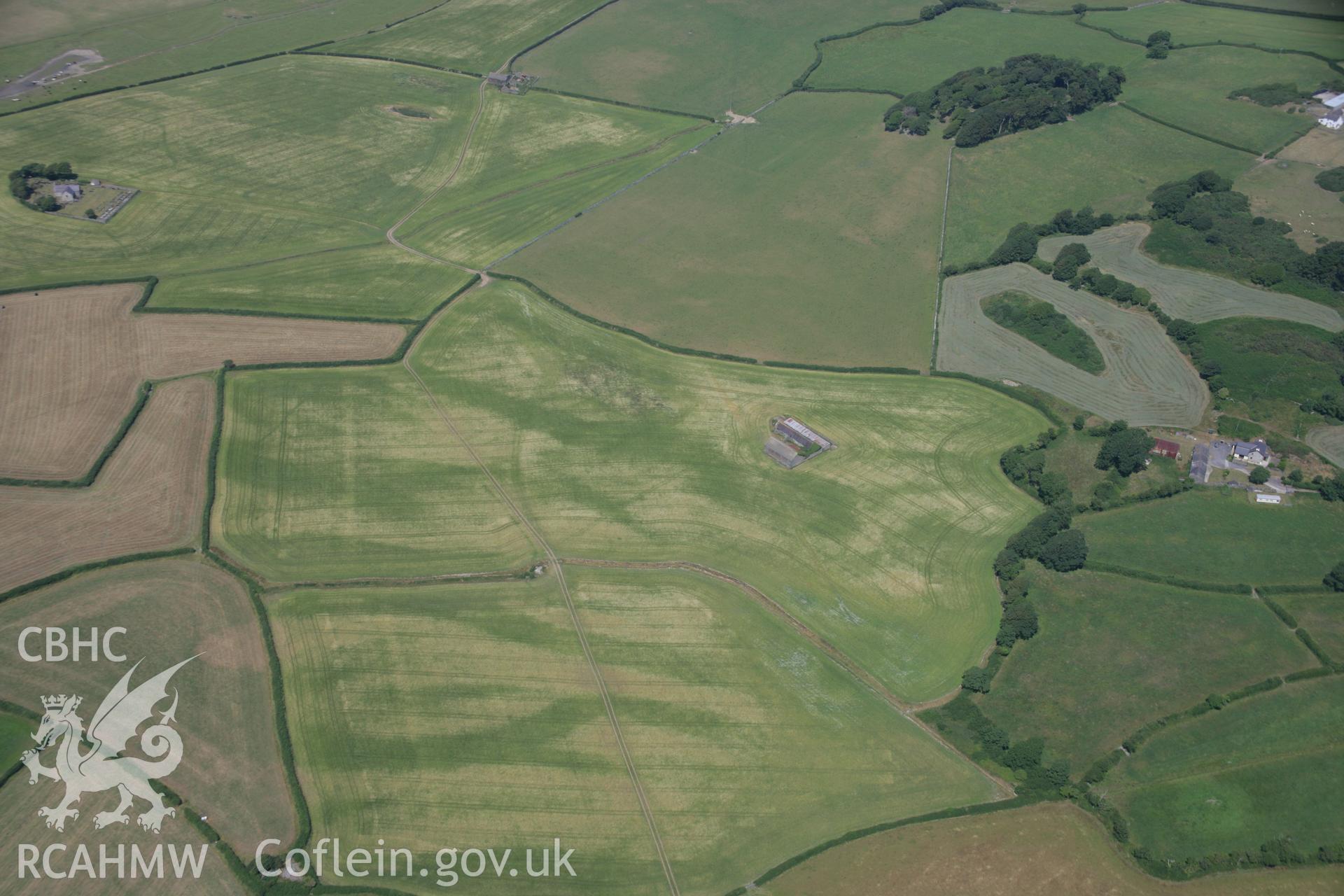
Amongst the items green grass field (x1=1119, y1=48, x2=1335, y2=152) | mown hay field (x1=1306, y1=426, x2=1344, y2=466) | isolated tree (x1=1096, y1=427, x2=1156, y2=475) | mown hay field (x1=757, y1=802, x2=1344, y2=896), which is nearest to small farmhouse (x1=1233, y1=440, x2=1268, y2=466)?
mown hay field (x1=1306, y1=426, x2=1344, y2=466)

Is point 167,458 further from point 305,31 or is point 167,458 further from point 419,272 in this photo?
point 305,31

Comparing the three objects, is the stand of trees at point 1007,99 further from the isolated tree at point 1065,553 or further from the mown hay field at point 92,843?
the mown hay field at point 92,843

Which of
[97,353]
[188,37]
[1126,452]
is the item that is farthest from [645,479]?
[188,37]

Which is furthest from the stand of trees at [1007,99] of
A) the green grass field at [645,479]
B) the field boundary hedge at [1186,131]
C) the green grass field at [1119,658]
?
the green grass field at [1119,658]

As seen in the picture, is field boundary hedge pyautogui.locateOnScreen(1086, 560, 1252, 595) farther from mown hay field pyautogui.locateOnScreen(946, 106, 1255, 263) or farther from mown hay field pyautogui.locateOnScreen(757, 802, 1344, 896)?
mown hay field pyautogui.locateOnScreen(946, 106, 1255, 263)

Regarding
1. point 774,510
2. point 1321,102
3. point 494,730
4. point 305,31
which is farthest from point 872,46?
point 494,730

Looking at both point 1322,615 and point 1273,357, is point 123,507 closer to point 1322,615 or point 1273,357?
point 1322,615
